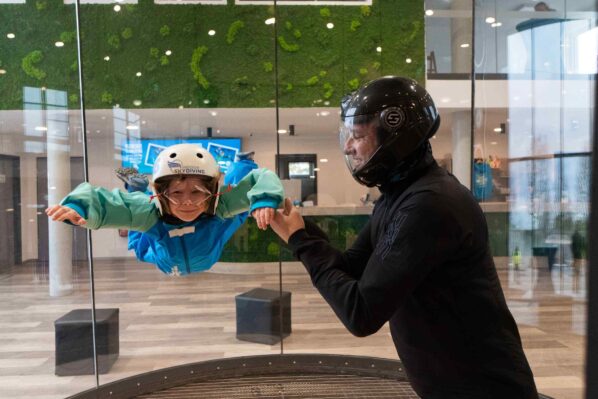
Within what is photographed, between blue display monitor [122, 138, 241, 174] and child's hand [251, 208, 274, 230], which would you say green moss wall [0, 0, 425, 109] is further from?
child's hand [251, 208, 274, 230]

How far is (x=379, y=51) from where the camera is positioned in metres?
5.04

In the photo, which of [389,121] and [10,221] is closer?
[389,121]

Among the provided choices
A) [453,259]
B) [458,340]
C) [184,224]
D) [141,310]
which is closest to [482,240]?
[453,259]

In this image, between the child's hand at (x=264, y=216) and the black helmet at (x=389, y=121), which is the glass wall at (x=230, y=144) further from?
the black helmet at (x=389, y=121)

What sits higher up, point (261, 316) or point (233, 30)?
point (233, 30)

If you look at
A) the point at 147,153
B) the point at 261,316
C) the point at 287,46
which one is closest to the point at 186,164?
the point at 147,153

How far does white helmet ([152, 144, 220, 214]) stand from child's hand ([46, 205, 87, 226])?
45cm

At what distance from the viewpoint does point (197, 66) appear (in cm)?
433

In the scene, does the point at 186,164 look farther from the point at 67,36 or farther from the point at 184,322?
the point at 184,322

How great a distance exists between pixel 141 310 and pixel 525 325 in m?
3.91

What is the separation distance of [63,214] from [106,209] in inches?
12.8

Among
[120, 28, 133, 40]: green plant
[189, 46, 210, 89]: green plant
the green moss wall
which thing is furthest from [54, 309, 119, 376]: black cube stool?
[120, 28, 133, 40]: green plant

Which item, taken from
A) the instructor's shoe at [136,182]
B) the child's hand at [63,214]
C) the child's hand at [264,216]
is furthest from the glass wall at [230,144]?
the child's hand at [264,216]

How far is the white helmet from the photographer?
2191mm
